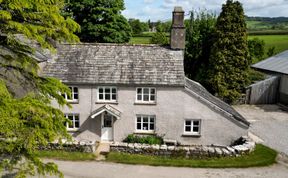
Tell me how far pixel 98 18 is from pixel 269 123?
30243 mm

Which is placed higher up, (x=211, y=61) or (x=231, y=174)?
(x=211, y=61)

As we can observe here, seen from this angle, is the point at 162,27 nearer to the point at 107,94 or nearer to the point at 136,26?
the point at 107,94

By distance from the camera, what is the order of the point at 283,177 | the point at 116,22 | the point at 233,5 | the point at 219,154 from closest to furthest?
the point at 283,177, the point at 219,154, the point at 233,5, the point at 116,22

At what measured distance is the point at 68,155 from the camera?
2027 cm

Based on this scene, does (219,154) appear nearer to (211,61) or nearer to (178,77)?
(178,77)

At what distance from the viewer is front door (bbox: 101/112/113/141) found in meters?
23.6

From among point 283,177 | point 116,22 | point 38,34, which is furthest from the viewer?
point 116,22

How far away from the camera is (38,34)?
9.35 metres

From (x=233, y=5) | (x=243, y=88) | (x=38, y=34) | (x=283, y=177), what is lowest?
(x=283, y=177)

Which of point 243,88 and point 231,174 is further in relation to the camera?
point 243,88

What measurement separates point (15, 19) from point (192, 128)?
54.5 feet

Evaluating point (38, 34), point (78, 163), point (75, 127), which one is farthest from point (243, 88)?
point (38, 34)

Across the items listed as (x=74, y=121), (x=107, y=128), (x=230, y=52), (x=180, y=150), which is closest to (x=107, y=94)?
(x=107, y=128)

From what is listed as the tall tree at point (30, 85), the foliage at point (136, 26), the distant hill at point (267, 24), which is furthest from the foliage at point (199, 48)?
the distant hill at point (267, 24)
